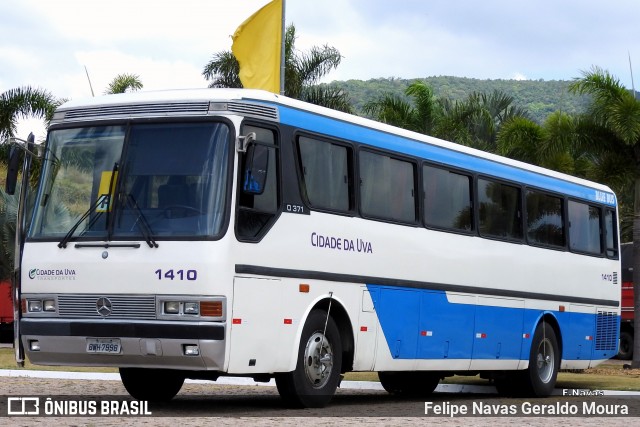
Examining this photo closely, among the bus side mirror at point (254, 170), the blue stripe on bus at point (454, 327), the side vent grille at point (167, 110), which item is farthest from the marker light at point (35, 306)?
the blue stripe on bus at point (454, 327)

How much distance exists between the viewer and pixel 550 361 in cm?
1964

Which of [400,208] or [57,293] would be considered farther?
[400,208]

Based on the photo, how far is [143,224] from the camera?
12641 millimetres

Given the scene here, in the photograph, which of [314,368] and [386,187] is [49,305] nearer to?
[314,368]

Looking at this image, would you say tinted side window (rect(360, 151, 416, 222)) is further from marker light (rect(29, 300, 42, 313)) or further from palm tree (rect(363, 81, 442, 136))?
palm tree (rect(363, 81, 442, 136))

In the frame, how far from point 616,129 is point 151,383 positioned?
682 inches

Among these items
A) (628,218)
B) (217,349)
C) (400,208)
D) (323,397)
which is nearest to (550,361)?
(400,208)

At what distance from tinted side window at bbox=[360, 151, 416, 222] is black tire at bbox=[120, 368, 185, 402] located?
3014 mm

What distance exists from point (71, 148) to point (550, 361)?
30.3 ft

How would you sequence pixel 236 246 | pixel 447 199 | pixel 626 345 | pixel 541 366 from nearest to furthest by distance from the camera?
pixel 236 246 < pixel 447 199 < pixel 541 366 < pixel 626 345

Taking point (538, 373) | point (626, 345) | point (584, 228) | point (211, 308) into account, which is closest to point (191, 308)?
point (211, 308)

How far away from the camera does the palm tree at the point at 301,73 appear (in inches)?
1592

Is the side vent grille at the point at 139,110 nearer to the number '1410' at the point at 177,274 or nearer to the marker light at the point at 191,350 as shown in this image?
the number '1410' at the point at 177,274

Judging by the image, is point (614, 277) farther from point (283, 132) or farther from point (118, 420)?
point (118, 420)
